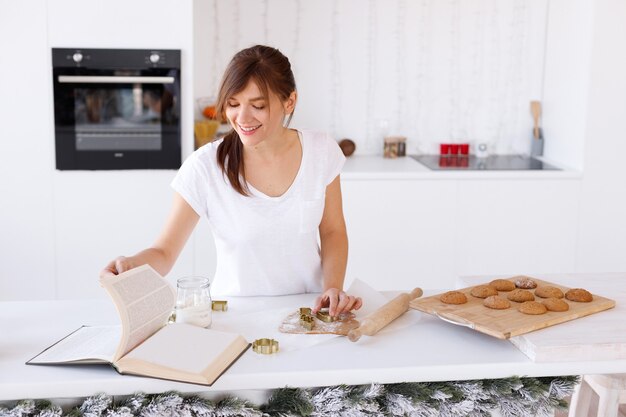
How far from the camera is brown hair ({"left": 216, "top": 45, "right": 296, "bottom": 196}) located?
2.30 metres

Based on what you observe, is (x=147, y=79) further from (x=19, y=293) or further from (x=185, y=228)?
(x=185, y=228)

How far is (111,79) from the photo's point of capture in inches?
152

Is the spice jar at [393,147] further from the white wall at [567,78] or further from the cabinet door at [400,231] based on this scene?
the white wall at [567,78]

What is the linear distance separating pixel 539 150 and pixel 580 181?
0.50m

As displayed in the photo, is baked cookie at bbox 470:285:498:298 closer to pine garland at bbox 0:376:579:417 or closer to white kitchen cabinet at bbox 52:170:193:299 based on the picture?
pine garland at bbox 0:376:579:417

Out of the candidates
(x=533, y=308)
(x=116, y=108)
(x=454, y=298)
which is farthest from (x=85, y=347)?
(x=116, y=108)

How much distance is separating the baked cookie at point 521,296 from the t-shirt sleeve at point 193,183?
902 mm

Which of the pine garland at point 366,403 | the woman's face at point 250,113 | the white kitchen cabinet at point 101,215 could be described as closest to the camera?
the pine garland at point 366,403

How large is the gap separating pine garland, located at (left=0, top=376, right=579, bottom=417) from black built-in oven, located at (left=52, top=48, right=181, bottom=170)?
88.6 inches

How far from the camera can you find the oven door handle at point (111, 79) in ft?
12.5

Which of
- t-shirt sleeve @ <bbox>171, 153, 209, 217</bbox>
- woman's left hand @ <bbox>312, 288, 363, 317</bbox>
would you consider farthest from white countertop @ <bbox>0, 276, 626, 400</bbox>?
t-shirt sleeve @ <bbox>171, 153, 209, 217</bbox>

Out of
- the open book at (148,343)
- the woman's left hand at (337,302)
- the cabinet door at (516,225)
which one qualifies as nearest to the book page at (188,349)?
the open book at (148,343)

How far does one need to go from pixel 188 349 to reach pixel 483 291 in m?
0.80

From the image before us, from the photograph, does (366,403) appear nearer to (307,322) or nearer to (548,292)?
(307,322)
